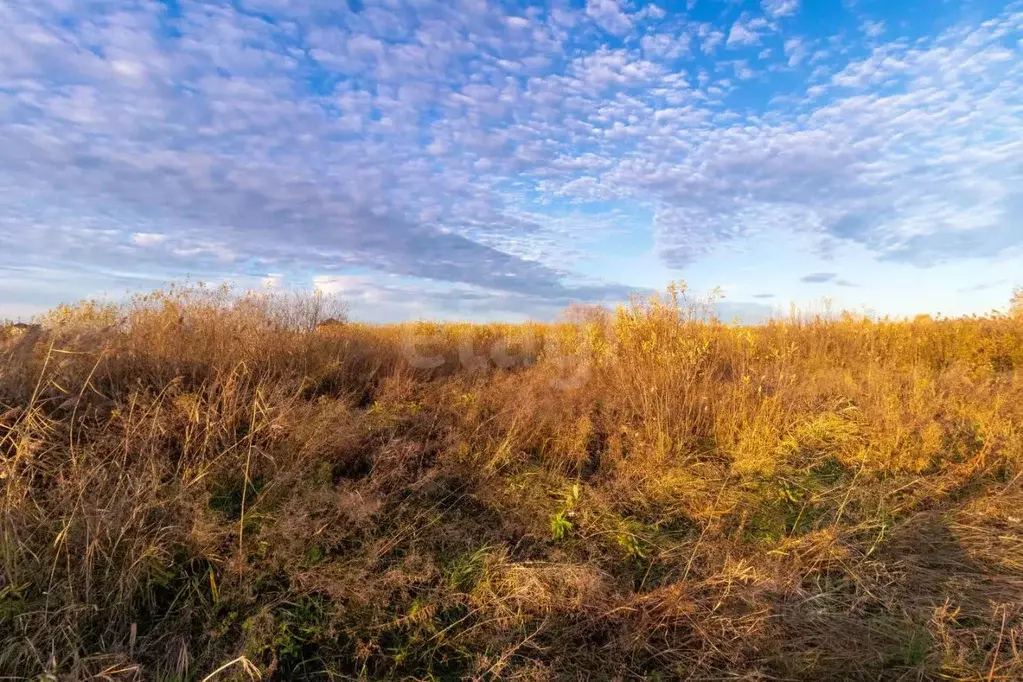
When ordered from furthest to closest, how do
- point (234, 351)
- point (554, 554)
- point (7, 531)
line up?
point (234, 351) → point (554, 554) → point (7, 531)

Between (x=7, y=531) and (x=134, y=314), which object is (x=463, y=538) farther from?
(x=134, y=314)

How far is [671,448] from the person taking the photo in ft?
15.4

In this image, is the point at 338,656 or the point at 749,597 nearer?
the point at 338,656

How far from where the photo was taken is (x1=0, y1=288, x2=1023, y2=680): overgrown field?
2627 millimetres

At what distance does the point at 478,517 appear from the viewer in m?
3.60

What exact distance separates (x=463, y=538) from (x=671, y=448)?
2.10 metres

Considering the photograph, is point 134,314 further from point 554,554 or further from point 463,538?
point 554,554

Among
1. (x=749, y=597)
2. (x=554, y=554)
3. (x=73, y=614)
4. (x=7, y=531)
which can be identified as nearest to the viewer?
(x=73, y=614)

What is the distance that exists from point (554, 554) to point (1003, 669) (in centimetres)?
212

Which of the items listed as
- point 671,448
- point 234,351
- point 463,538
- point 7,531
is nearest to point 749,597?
point 463,538

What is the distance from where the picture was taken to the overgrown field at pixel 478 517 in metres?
2.63

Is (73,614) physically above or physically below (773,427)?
below

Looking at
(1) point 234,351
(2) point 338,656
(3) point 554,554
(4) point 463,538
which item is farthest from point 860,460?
(1) point 234,351

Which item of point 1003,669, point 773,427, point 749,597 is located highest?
point 773,427
